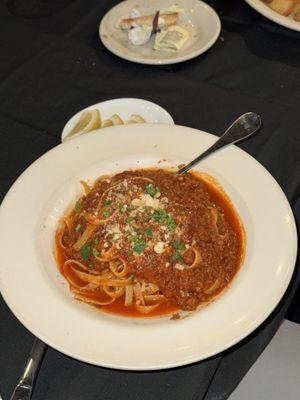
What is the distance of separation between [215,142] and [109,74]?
31.0 inches

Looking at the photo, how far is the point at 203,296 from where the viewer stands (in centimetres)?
149

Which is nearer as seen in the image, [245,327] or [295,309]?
[245,327]

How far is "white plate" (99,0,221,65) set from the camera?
7.64 ft

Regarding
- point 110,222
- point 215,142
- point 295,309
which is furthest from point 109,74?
point 295,309

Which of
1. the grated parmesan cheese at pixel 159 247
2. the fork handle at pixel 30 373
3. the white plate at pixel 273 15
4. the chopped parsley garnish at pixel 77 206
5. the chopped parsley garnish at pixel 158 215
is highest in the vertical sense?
the white plate at pixel 273 15

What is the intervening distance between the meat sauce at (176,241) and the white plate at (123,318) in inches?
2.0

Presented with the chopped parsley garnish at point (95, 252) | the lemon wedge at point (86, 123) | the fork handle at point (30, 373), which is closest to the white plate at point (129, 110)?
the lemon wedge at point (86, 123)

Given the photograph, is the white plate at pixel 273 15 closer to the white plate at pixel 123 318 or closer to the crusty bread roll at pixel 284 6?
the crusty bread roll at pixel 284 6

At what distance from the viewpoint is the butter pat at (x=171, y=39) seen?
241cm

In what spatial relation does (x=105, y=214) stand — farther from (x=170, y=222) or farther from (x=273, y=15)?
(x=273, y=15)

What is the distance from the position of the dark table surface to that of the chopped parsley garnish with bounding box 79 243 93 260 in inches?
10.9

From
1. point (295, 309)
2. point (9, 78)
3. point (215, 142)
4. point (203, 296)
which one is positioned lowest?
point (295, 309)

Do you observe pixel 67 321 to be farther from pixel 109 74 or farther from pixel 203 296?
pixel 109 74

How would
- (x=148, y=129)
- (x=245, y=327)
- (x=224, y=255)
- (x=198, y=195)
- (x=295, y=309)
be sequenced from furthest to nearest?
(x=295, y=309)
(x=148, y=129)
(x=198, y=195)
(x=224, y=255)
(x=245, y=327)
